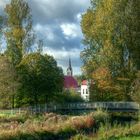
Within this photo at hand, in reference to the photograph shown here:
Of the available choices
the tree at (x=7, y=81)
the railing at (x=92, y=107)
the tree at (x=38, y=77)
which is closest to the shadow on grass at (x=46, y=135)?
the railing at (x=92, y=107)

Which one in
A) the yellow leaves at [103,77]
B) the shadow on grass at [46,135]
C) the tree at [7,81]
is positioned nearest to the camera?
the shadow on grass at [46,135]

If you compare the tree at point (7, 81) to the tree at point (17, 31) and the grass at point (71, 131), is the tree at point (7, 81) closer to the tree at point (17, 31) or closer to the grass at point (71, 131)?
the tree at point (17, 31)

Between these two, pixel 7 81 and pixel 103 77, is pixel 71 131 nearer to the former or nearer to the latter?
pixel 7 81

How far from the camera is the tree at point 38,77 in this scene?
82.8 metres

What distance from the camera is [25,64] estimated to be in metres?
83.1

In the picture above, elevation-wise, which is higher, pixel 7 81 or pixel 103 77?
pixel 103 77

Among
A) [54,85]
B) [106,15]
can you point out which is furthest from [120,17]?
[54,85]

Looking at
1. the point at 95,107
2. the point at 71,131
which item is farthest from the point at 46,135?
the point at 95,107

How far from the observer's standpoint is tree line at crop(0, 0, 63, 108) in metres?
82.4

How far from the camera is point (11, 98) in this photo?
81375mm

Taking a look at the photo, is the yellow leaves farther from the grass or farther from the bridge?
the grass

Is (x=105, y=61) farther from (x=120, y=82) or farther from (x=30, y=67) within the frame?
(x=30, y=67)

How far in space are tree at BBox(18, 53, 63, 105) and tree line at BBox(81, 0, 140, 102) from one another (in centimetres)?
698

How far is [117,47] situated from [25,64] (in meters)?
14.5
